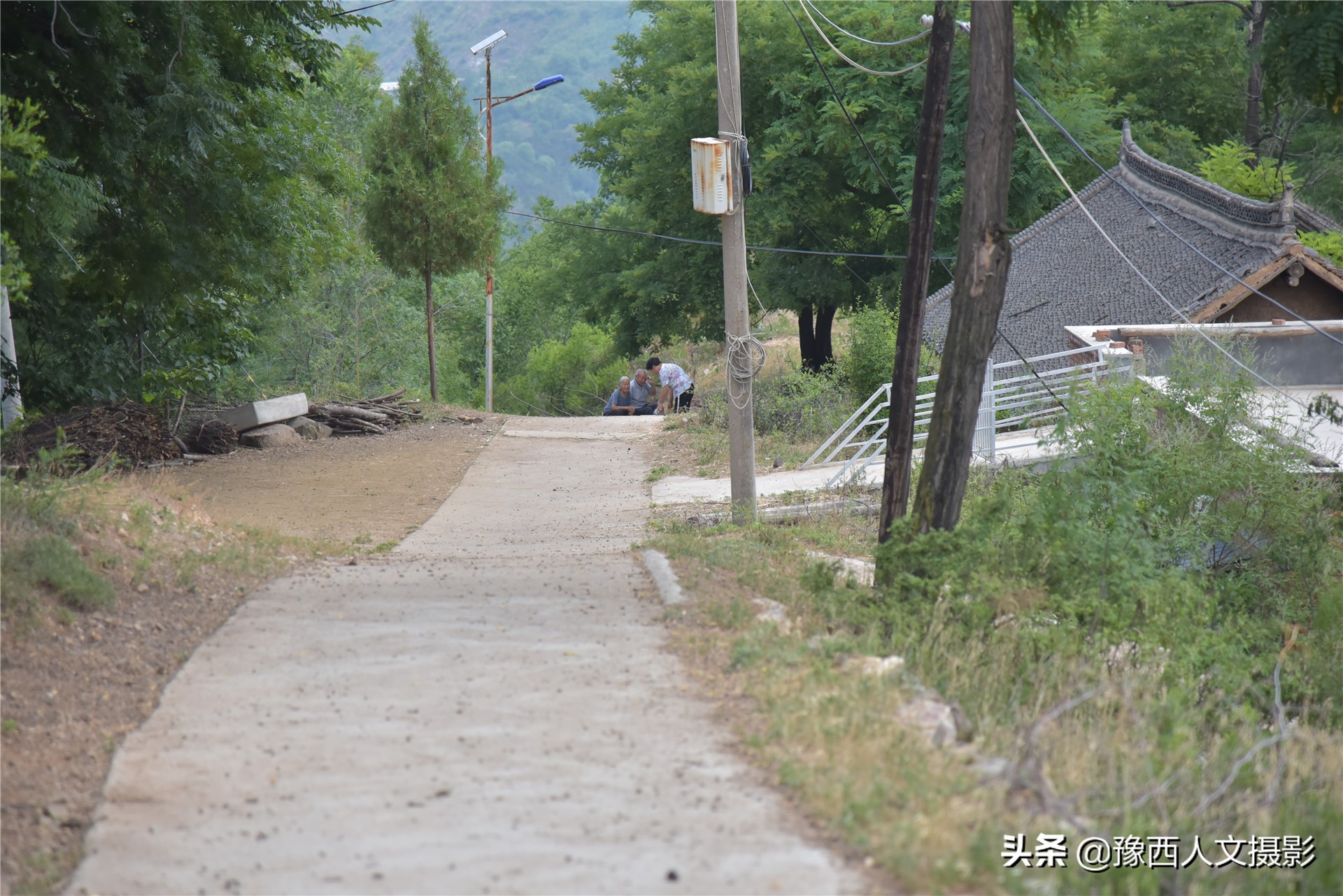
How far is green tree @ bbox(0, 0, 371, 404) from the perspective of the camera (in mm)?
10609

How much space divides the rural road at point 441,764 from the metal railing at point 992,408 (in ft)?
20.4

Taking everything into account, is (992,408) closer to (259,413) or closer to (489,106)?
(259,413)

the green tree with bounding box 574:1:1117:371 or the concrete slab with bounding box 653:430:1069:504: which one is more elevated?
the green tree with bounding box 574:1:1117:371

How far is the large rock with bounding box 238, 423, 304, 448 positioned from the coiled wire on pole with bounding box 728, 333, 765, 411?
27.5ft

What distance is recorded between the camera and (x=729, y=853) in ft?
12.3

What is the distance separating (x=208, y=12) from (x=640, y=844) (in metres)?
11.3

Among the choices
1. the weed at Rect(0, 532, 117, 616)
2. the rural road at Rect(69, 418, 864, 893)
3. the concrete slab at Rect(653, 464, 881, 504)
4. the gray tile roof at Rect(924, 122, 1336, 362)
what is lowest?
the concrete slab at Rect(653, 464, 881, 504)

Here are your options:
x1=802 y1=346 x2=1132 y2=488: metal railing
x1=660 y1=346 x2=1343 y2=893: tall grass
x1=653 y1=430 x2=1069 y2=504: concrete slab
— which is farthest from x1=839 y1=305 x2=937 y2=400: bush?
x1=660 y1=346 x2=1343 y2=893: tall grass

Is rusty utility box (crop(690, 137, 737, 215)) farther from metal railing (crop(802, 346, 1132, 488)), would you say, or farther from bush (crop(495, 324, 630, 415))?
bush (crop(495, 324, 630, 415))


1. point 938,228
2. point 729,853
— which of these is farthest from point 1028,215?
point 729,853

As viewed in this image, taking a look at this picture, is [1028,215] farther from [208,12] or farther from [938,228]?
[208,12]

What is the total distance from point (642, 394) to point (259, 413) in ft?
28.8

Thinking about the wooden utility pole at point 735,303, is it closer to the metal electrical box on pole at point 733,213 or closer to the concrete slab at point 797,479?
the metal electrical box on pole at point 733,213

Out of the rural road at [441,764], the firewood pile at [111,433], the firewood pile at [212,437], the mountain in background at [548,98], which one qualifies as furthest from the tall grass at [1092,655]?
the mountain in background at [548,98]
